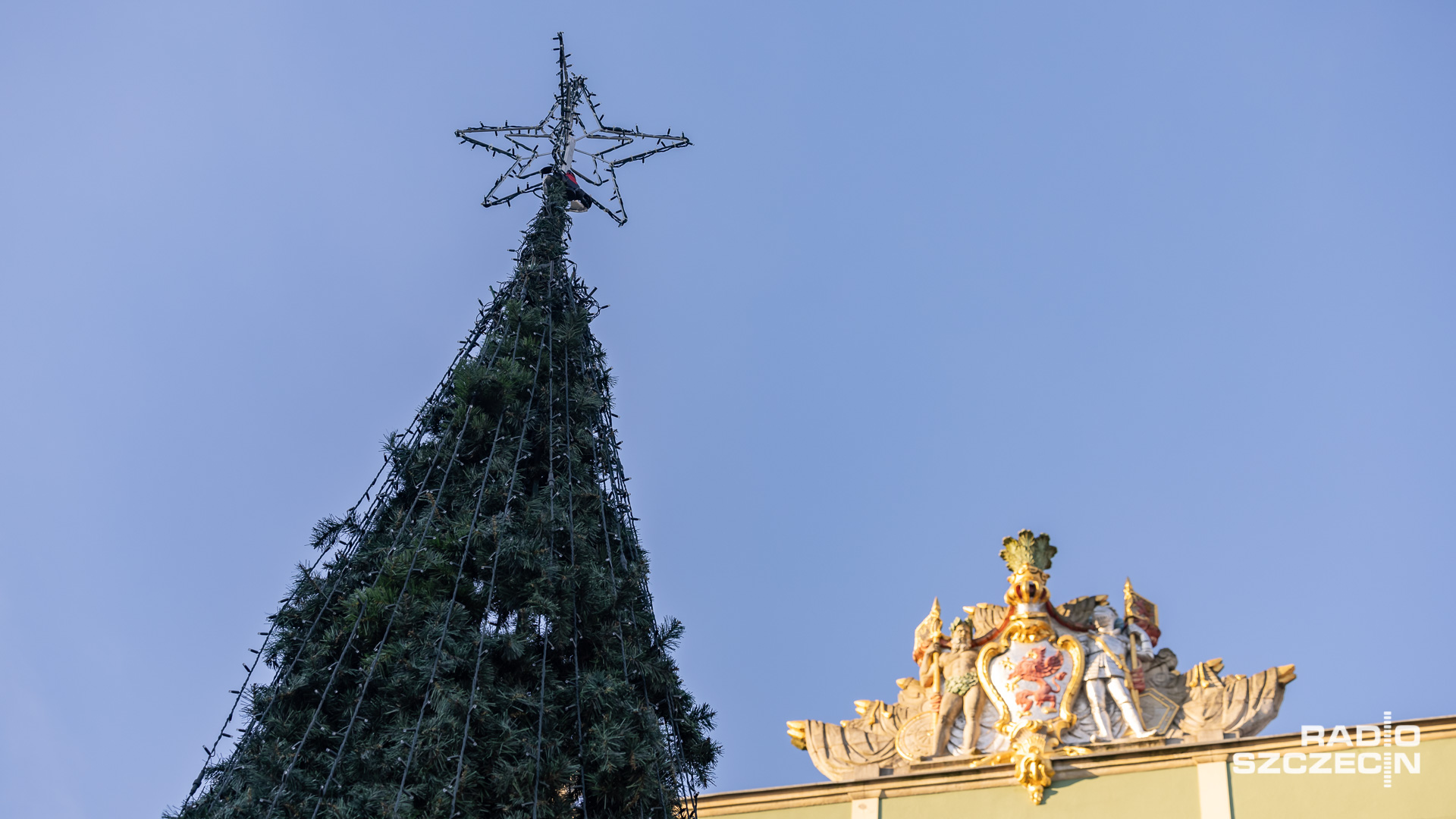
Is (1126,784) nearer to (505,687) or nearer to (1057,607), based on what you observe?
(1057,607)

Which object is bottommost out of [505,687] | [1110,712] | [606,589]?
[505,687]

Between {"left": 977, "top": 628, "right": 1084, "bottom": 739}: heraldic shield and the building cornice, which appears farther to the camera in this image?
{"left": 977, "top": 628, "right": 1084, "bottom": 739}: heraldic shield

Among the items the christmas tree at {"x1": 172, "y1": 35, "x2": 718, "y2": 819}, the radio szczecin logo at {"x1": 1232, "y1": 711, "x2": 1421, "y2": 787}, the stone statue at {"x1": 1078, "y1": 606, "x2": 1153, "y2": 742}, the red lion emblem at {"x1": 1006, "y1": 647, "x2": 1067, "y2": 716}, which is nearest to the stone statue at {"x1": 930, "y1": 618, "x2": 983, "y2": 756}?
the red lion emblem at {"x1": 1006, "y1": 647, "x2": 1067, "y2": 716}

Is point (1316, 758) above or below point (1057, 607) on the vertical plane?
below

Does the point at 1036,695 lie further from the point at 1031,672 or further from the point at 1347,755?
the point at 1347,755

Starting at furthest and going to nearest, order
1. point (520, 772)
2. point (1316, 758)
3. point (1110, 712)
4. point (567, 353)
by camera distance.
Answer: point (1110, 712) → point (1316, 758) → point (567, 353) → point (520, 772)

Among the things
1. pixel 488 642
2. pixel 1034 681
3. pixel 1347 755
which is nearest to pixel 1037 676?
pixel 1034 681

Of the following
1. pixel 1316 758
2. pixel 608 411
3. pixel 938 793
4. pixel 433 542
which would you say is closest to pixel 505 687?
Result: pixel 433 542

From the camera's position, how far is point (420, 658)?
7.57 metres

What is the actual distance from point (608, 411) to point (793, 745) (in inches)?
211

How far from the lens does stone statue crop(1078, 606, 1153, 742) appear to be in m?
12.7

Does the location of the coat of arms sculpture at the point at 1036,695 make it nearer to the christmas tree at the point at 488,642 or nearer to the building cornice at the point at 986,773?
the building cornice at the point at 986,773

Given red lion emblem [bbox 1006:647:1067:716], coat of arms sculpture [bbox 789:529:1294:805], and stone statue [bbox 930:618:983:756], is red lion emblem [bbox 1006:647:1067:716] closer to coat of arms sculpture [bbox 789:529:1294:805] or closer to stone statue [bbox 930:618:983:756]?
coat of arms sculpture [bbox 789:529:1294:805]

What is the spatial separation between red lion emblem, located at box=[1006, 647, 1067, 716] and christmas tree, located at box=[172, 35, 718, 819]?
4.86m
